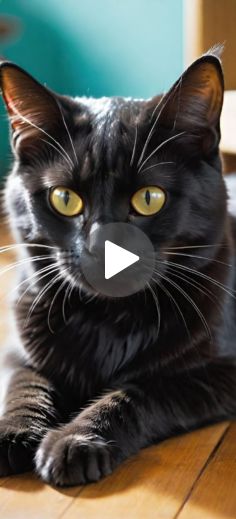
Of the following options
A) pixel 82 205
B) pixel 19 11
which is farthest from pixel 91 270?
pixel 19 11

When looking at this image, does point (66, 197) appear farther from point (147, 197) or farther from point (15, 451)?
point (15, 451)

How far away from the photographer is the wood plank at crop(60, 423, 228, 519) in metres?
1.02

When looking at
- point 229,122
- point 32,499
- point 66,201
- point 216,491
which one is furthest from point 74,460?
point 229,122

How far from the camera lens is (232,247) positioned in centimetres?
138

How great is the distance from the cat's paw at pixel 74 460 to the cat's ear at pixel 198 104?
0.52m

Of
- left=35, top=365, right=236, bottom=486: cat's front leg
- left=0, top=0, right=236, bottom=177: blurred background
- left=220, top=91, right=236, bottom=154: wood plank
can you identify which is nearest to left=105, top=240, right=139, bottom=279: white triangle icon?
left=35, top=365, right=236, bottom=486: cat's front leg

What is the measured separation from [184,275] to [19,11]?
4.84ft

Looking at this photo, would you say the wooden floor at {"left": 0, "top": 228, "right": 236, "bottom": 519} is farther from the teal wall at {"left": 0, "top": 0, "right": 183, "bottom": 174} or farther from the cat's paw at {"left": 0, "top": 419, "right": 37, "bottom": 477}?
the teal wall at {"left": 0, "top": 0, "right": 183, "bottom": 174}

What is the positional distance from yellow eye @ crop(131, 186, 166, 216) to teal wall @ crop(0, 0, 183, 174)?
1.30 meters

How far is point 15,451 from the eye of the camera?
109 centimetres

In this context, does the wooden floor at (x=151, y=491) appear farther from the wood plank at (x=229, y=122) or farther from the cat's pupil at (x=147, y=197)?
the wood plank at (x=229, y=122)

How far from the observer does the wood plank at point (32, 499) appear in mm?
1016

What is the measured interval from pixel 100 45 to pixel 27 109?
149 cm
